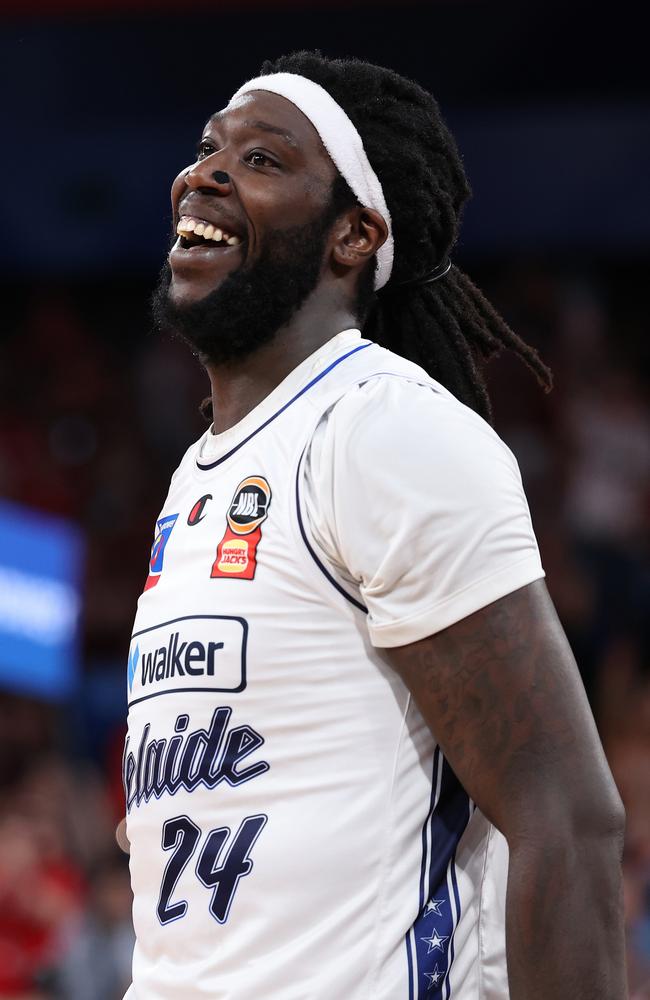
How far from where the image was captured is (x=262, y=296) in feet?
6.37

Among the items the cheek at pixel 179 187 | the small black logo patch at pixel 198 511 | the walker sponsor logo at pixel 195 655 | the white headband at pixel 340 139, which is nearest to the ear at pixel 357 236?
the white headband at pixel 340 139

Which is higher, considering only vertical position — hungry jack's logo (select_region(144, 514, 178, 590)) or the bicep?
hungry jack's logo (select_region(144, 514, 178, 590))

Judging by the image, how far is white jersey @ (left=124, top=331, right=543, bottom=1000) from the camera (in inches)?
62.0

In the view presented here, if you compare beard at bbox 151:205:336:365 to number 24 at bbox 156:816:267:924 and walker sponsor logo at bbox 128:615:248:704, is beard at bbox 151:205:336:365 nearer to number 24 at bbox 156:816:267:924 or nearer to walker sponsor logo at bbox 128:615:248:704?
walker sponsor logo at bbox 128:615:248:704

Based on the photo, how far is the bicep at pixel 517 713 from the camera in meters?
1.52

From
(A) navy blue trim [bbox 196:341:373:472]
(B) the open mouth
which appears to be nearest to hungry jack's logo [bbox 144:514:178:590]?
(A) navy blue trim [bbox 196:341:373:472]

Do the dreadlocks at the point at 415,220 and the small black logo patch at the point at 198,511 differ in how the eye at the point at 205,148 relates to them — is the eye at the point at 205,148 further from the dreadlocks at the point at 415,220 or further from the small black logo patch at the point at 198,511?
the small black logo patch at the point at 198,511

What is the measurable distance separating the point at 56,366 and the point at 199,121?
5.54 ft

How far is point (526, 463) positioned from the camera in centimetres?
617

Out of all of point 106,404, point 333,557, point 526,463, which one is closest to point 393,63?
point 526,463

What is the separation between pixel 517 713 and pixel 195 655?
382 mm

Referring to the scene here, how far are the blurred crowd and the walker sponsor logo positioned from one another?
2275mm

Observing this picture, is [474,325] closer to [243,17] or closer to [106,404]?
[243,17]

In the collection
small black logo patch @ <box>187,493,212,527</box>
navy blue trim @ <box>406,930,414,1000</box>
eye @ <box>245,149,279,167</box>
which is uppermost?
eye @ <box>245,149,279,167</box>
